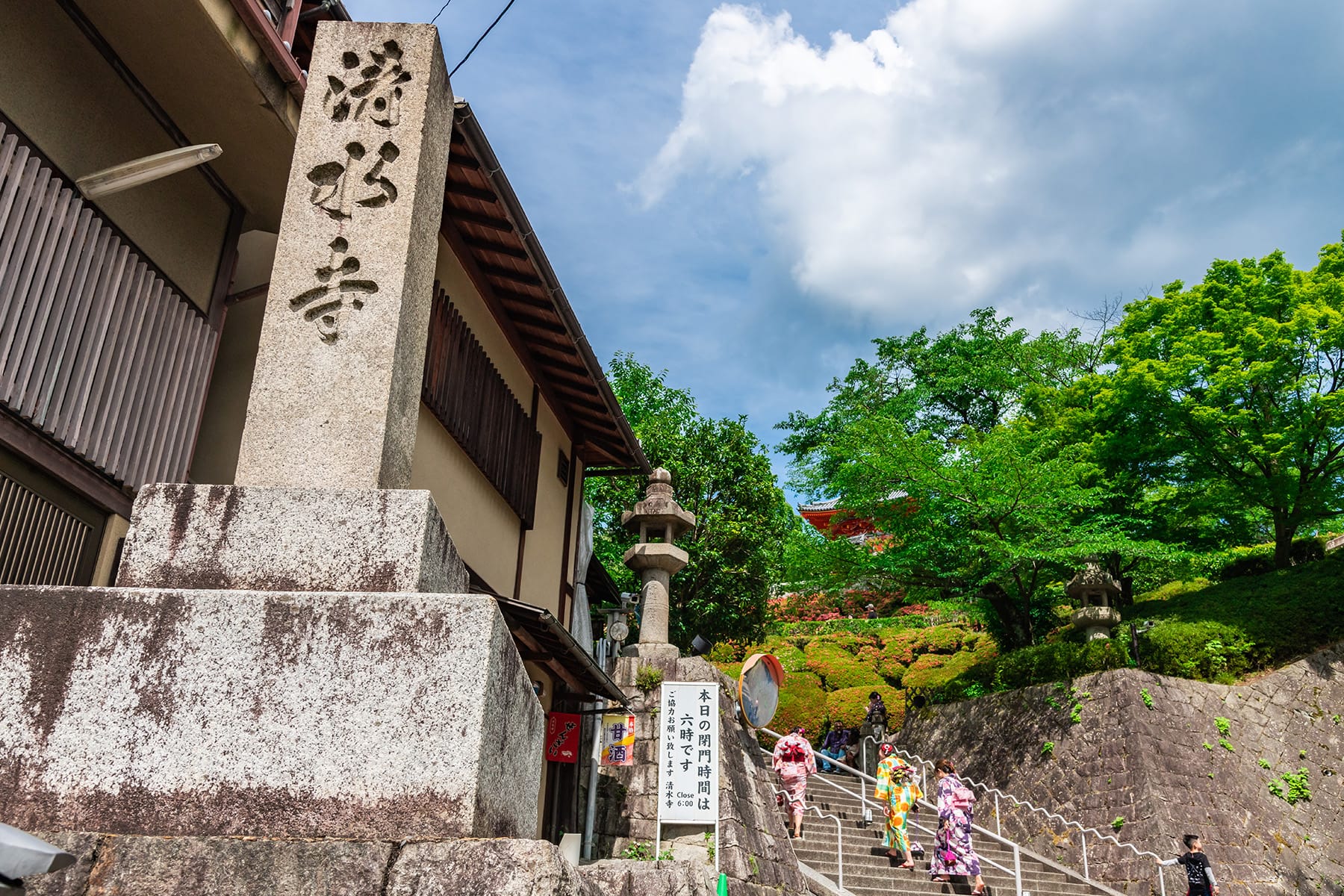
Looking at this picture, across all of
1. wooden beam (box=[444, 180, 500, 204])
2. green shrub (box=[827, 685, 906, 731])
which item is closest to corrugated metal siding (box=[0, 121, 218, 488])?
wooden beam (box=[444, 180, 500, 204])

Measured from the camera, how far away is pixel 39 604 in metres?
3.22

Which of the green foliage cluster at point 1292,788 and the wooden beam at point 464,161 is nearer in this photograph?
the wooden beam at point 464,161

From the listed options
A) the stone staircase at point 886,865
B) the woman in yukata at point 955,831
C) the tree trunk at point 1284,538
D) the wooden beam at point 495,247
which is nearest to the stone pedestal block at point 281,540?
the wooden beam at point 495,247

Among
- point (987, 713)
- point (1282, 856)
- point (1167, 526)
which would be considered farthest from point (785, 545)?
point (1282, 856)

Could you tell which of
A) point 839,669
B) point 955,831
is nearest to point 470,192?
point 955,831

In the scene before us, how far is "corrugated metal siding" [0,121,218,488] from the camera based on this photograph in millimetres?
6145

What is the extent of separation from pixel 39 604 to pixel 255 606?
28.9 inches

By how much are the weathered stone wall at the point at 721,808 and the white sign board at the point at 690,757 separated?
749 millimetres

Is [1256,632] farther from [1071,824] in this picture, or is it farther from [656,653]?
[656,653]

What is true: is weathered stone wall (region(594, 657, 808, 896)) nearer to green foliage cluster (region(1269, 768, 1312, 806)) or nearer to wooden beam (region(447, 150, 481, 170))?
wooden beam (region(447, 150, 481, 170))

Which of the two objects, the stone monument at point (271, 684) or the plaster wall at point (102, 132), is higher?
the plaster wall at point (102, 132)

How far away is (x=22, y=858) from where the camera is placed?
7.92 ft

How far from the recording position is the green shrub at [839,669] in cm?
2752

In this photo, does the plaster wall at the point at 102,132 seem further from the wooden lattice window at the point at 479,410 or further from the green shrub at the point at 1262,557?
the green shrub at the point at 1262,557
